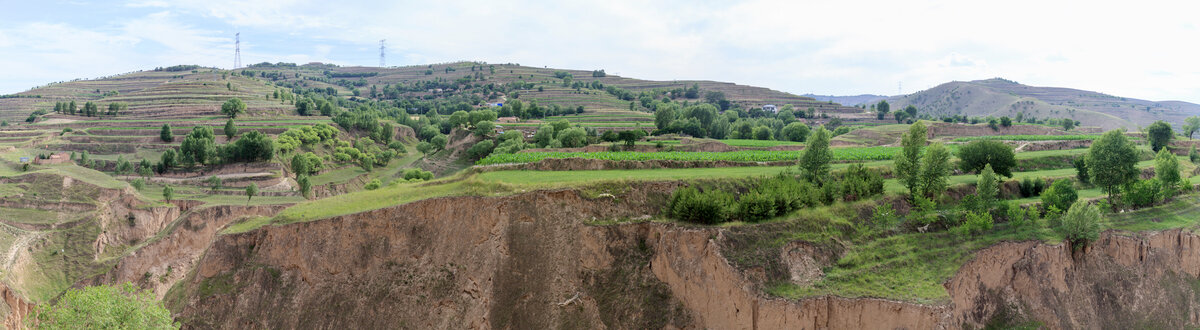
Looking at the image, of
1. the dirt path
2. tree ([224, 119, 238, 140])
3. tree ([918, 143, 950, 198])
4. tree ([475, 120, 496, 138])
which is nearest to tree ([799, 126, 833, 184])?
tree ([918, 143, 950, 198])

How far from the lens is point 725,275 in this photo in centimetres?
2539

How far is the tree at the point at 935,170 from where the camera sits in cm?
3167

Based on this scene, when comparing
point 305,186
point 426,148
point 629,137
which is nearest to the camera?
point 629,137

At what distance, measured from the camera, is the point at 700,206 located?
92.9 feet

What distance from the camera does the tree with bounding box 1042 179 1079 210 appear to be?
102 feet

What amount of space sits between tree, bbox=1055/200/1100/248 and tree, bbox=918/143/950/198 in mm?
5247

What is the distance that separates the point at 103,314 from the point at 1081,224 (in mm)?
41853

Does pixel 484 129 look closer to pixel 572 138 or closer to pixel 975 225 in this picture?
pixel 572 138

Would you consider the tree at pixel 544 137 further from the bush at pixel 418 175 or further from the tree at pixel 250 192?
the tree at pixel 250 192

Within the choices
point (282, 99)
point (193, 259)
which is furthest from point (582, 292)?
point (282, 99)

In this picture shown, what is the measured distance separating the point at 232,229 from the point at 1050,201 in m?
42.7

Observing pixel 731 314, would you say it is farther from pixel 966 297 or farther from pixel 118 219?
pixel 118 219

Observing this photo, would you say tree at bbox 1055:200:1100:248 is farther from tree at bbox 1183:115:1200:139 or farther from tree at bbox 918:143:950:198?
tree at bbox 1183:115:1200:139

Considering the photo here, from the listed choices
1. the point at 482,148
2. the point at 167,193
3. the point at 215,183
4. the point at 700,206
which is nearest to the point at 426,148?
the point at 482,148
